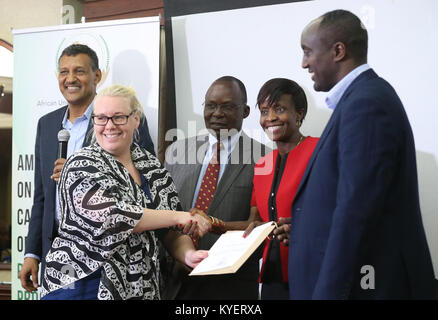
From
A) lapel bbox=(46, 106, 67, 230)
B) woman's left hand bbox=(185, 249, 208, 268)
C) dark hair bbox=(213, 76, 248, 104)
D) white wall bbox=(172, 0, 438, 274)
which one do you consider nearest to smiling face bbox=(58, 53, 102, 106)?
lapel bbox=(46, 106, 67, 230)

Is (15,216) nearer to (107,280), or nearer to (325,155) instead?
(107,280)

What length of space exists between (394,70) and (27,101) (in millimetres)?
2589

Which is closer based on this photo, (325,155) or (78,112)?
(325,155)

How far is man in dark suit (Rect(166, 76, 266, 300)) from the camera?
259cm

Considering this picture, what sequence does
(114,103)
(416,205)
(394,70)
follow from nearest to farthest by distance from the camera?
1. (416,205)
2. (114,103)
3. (394,70)

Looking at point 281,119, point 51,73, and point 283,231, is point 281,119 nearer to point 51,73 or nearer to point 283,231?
point 283,231

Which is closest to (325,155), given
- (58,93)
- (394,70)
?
(394,70)

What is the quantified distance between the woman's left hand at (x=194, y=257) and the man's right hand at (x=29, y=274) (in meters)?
1.38

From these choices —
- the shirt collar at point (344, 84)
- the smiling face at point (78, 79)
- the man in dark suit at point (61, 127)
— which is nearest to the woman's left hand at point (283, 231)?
the shirt collar at point (344, 84)

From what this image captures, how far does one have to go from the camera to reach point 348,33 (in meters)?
1.91

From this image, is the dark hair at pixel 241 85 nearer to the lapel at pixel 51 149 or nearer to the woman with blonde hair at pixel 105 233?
the woman with blonde hair at pixel 105 233

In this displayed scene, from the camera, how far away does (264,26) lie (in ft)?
10.0

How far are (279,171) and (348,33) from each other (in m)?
0.84

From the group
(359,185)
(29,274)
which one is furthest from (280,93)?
(29,274)
